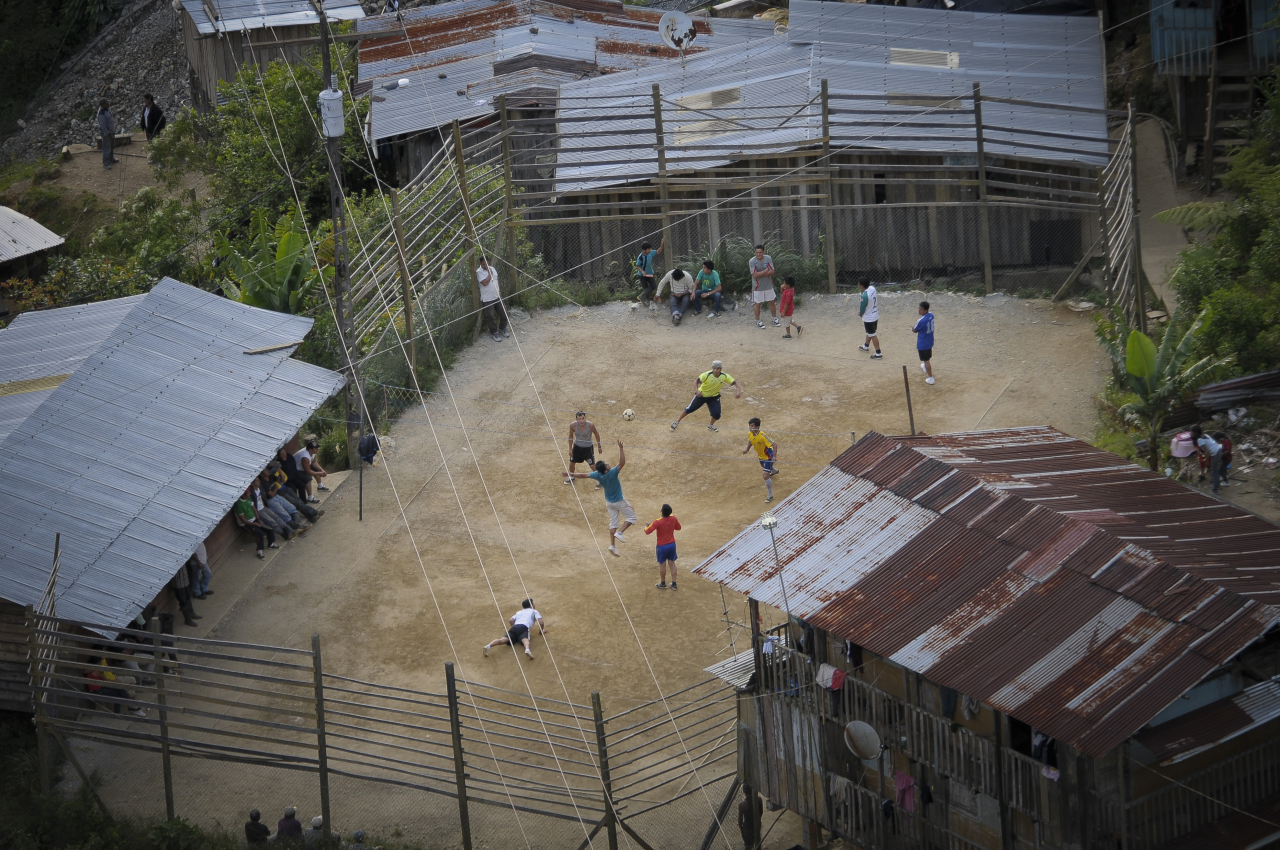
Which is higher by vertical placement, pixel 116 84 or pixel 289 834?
pixel 116 84

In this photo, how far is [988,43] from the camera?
27062 mm

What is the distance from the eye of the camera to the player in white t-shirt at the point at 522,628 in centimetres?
1719

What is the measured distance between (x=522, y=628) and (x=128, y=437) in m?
5.49

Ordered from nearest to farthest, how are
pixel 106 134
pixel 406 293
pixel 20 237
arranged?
pixel 406 293 < pixel 20 237 < pixel 106 134

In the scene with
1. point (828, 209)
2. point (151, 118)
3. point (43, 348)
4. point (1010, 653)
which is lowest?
point (1010, 653)

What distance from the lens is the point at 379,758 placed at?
15062 millimetres

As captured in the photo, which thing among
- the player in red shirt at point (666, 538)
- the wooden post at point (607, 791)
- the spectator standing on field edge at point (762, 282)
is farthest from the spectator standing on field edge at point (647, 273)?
the wooden post at point (607, 791)

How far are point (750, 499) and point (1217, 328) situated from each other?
658 centimetres

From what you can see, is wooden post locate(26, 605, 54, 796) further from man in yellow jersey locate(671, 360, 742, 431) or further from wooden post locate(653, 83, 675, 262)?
wooden post locate(653, 83, 675, 262)

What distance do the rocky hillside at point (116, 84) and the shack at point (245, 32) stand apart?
5746 millimetres

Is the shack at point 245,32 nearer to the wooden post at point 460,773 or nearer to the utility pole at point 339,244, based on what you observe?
the utility pole at point 339,244

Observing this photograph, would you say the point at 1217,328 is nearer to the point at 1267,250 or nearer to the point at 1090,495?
the point at 1267,250

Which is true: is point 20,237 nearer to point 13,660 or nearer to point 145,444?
point 145,444

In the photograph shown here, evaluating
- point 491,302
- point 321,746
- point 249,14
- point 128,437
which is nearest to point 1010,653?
point 321,746
